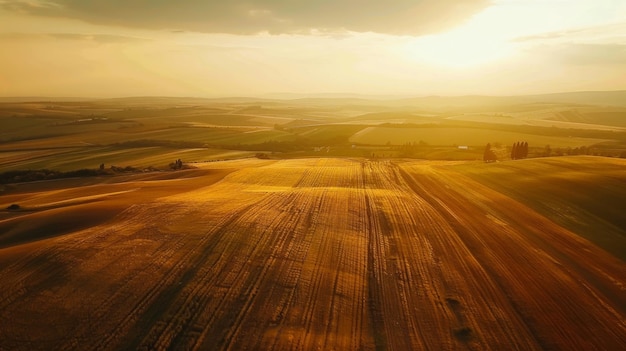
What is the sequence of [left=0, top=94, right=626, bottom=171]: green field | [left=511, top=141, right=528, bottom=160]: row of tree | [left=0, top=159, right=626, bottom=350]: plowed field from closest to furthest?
[left=0, top=159, right=626, bottom=350]: plowed field → [left=511, top=141, right=528, bottom=160]: row of tree → [left=0, top=94, right=626, bottom=171]: green field

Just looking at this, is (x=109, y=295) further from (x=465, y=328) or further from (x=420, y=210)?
(x=420, y=210)

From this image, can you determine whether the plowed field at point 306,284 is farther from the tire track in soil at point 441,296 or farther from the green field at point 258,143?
the green field at point 258,143

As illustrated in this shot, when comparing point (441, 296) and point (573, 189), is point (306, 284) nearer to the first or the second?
point (441, 296)

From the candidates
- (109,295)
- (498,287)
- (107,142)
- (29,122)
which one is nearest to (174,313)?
(109,295)

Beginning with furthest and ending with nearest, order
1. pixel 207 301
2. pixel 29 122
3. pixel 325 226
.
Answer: pixel 29 122
pixel 325 226
pixel 207 301

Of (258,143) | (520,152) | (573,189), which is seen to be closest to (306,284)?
(573,189)

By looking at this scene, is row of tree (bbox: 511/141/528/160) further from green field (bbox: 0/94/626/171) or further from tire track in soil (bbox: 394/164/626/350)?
tire track in soil (bbox: 394/164/626/350)

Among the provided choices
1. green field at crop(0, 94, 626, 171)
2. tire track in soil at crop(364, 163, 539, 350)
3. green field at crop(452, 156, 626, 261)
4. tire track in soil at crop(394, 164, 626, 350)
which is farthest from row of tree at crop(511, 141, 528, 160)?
tire track in soil at crop(364, 163, 539, 350)

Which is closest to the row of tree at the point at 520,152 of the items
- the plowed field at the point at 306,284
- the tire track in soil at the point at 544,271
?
the tire track in soil at the point at 544,271
